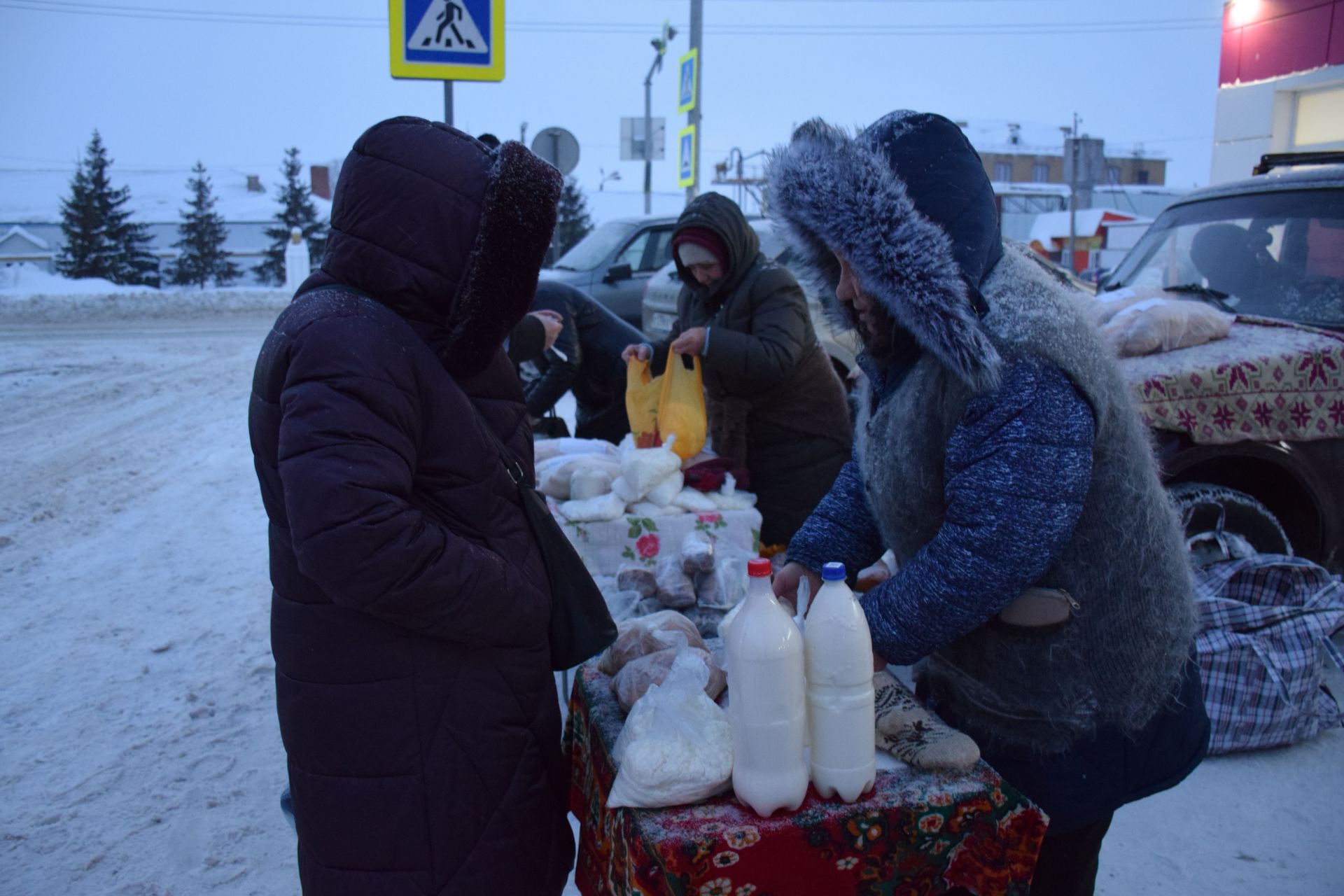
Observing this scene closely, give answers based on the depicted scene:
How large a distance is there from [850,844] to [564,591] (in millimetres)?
724

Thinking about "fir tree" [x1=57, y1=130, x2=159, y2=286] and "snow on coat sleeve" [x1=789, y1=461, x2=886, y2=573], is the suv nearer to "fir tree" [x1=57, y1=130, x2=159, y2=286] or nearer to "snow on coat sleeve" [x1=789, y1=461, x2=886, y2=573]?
"snow on coat sleeve" [x1=789, y1=461, x2=886, y2=573]

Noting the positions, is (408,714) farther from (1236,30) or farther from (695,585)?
(1236,30)

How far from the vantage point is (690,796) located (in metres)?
1.72

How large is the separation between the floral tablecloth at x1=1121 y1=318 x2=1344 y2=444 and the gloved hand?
2341 mm

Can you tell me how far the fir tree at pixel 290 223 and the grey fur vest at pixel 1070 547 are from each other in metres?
38.7

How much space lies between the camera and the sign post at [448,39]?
18.3 ft

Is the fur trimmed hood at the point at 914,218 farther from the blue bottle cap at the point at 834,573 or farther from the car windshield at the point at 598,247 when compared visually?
the car windshield at the point at 598,247

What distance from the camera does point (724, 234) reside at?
149 inches

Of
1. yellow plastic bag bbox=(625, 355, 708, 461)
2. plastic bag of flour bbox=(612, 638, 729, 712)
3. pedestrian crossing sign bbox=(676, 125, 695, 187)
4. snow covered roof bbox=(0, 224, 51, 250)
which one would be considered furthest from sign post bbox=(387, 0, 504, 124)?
snow covered roof bbox=(0, 224, 51, 250)

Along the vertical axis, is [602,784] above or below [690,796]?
below

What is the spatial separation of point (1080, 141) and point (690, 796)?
66.4 feet

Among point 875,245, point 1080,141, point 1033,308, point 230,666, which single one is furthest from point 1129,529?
point 1080,141

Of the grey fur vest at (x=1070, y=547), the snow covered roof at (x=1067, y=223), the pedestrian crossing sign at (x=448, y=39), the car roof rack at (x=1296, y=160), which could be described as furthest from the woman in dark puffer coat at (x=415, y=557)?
the snow covered roof at (x=1067, y=223)

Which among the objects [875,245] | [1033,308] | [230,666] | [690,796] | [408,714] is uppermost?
[875,245]
